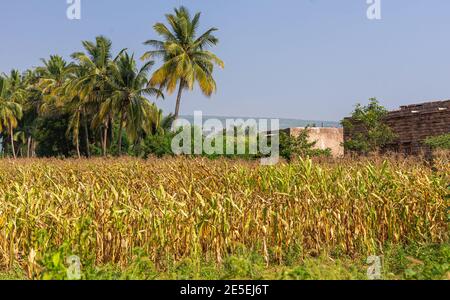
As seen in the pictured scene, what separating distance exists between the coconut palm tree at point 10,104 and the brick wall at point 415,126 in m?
36.8

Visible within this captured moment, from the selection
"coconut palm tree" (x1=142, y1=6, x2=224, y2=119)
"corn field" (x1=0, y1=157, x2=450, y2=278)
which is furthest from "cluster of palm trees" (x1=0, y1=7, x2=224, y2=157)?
"corn field" (x1=0, y1=157, x2=450, y2=278)

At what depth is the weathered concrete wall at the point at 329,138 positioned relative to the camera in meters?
34.5

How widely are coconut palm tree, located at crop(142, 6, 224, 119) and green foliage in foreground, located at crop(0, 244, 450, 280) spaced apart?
3068 centimetres

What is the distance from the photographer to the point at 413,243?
29.0 ft

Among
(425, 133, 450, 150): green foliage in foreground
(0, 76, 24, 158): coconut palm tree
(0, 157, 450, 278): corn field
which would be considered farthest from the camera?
(0, 76, 24, 158): coconut palm tree

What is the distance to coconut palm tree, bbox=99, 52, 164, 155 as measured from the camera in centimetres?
3969

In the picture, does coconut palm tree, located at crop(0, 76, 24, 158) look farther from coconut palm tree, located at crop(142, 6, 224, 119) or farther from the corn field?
the corn field

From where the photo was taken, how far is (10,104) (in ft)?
192

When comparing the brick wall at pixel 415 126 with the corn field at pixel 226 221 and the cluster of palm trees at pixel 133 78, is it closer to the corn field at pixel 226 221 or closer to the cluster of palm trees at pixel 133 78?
the cluster of palm trees at pixel 133 78

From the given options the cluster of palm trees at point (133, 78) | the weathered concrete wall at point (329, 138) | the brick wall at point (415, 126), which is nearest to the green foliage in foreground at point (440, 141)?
the brick wall at point (415, 126)

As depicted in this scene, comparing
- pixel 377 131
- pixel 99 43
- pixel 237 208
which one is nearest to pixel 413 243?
pixel 237 208

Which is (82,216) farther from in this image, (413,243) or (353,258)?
(413,243)

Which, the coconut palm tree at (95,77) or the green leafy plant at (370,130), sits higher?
the coconut palm tree at (95,77)
